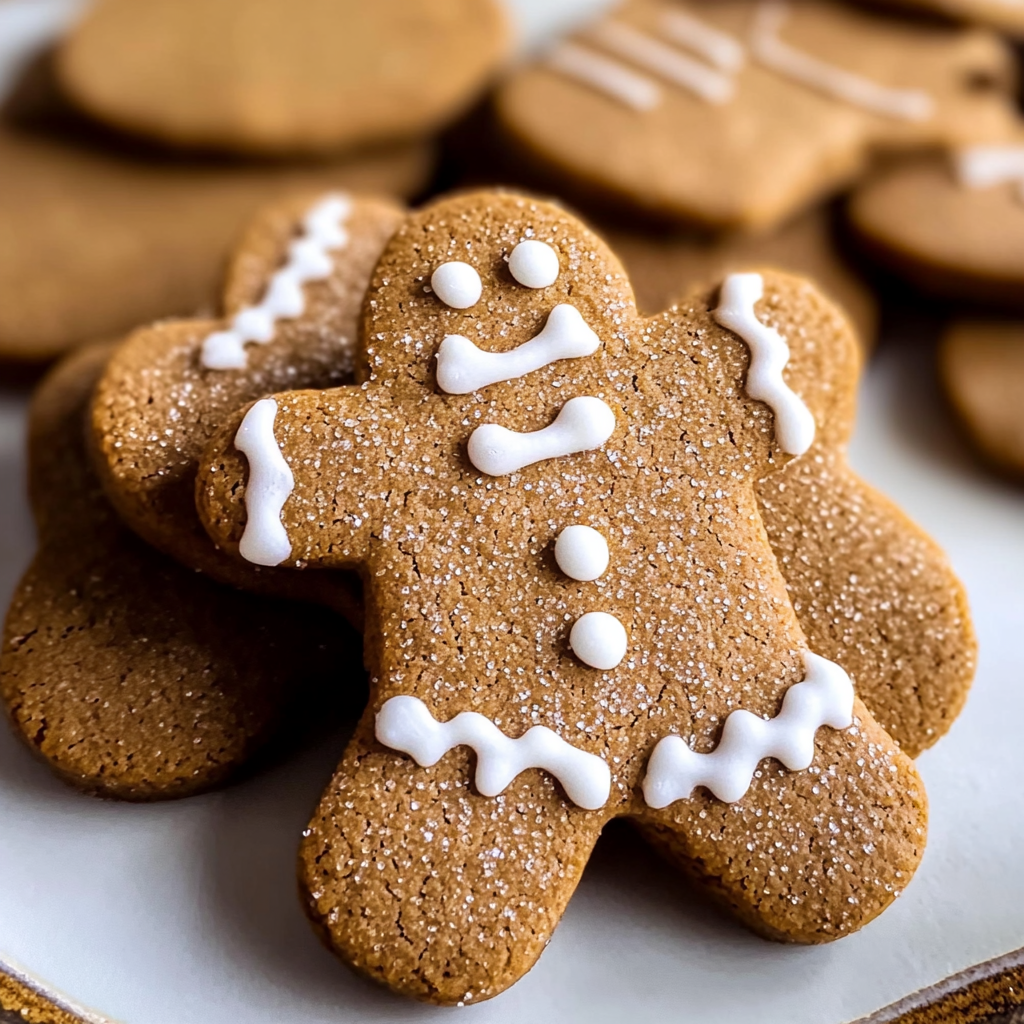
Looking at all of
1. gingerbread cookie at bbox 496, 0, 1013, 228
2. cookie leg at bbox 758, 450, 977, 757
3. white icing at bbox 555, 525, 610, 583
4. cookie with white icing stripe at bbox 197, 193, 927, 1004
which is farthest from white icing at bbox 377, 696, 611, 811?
gingerbread cookie at bbox 496, 0, 1013, 228

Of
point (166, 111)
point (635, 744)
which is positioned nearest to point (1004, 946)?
point (635, 744)

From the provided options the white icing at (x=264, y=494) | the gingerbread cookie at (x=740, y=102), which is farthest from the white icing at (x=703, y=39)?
the white icing at (x=264, y=494)

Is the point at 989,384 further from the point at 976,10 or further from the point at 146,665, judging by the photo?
the point at 146,665

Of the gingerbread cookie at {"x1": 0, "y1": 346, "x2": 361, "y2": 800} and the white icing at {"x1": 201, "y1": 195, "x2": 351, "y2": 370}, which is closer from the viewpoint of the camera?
the gingerbread cookie at {"x1": 0, "y1": 346, "x2": 361, "y2": 800}

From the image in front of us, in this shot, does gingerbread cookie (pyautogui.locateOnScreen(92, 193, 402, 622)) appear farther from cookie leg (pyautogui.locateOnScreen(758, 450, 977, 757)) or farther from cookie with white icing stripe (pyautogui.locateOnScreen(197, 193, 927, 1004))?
cookie leg (pyautogui.locateOnScreen(758, 450, 977, 757))

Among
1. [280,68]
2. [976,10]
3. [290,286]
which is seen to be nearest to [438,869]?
[290,286]

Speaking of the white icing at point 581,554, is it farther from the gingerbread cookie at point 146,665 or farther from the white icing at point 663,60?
the white icing at point 663,60
